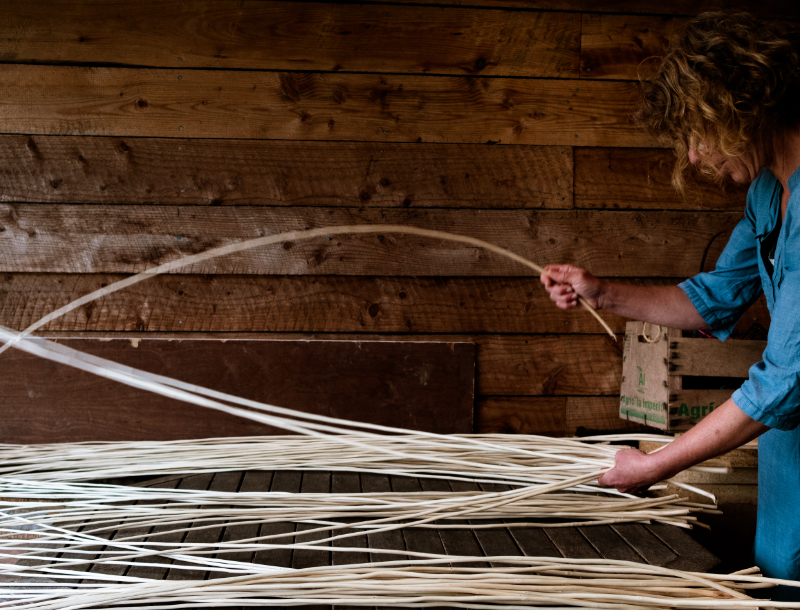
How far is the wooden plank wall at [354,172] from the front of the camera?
191 cm

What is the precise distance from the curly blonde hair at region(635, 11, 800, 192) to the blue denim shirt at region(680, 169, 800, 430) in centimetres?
12

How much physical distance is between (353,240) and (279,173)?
327 millimetres

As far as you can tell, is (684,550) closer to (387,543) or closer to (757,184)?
(387,543)

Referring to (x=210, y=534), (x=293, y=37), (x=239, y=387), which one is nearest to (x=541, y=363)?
(x=239, y=387)

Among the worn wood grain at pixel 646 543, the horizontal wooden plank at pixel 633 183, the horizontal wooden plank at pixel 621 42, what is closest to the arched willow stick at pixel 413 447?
the worn wood grain at pixel 646 543

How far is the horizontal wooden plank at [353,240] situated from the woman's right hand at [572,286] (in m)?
0.54

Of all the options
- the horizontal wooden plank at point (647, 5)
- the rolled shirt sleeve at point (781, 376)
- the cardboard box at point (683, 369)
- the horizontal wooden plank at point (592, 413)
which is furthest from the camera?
the horizontal wooden plank at point (592, 413)

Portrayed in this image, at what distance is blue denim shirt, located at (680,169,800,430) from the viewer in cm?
96

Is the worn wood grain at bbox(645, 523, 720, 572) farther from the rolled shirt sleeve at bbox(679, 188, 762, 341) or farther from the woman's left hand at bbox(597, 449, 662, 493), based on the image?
the rolled shirt sleeve at bbox(679, 188, 762, 341)

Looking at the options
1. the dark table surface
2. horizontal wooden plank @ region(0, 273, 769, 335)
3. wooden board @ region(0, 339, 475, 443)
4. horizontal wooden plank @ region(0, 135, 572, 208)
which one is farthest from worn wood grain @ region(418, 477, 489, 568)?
horizontal wooden plank @ region(0, 135, 572, 208)

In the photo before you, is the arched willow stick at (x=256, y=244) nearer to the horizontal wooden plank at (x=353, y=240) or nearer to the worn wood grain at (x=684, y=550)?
the horizontal wooden plank at (x=353, y=240)

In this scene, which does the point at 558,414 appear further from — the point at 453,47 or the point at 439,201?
the point at 453,47

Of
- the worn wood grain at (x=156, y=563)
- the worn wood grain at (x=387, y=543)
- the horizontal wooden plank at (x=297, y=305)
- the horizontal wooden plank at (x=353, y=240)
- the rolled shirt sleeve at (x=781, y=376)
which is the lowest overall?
the worn wood grain at (x=156, y=563)

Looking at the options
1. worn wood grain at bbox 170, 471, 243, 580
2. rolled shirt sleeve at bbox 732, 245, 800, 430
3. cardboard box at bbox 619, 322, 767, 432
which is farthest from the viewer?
cardboard box at bbox 619, 322, 767, 432
